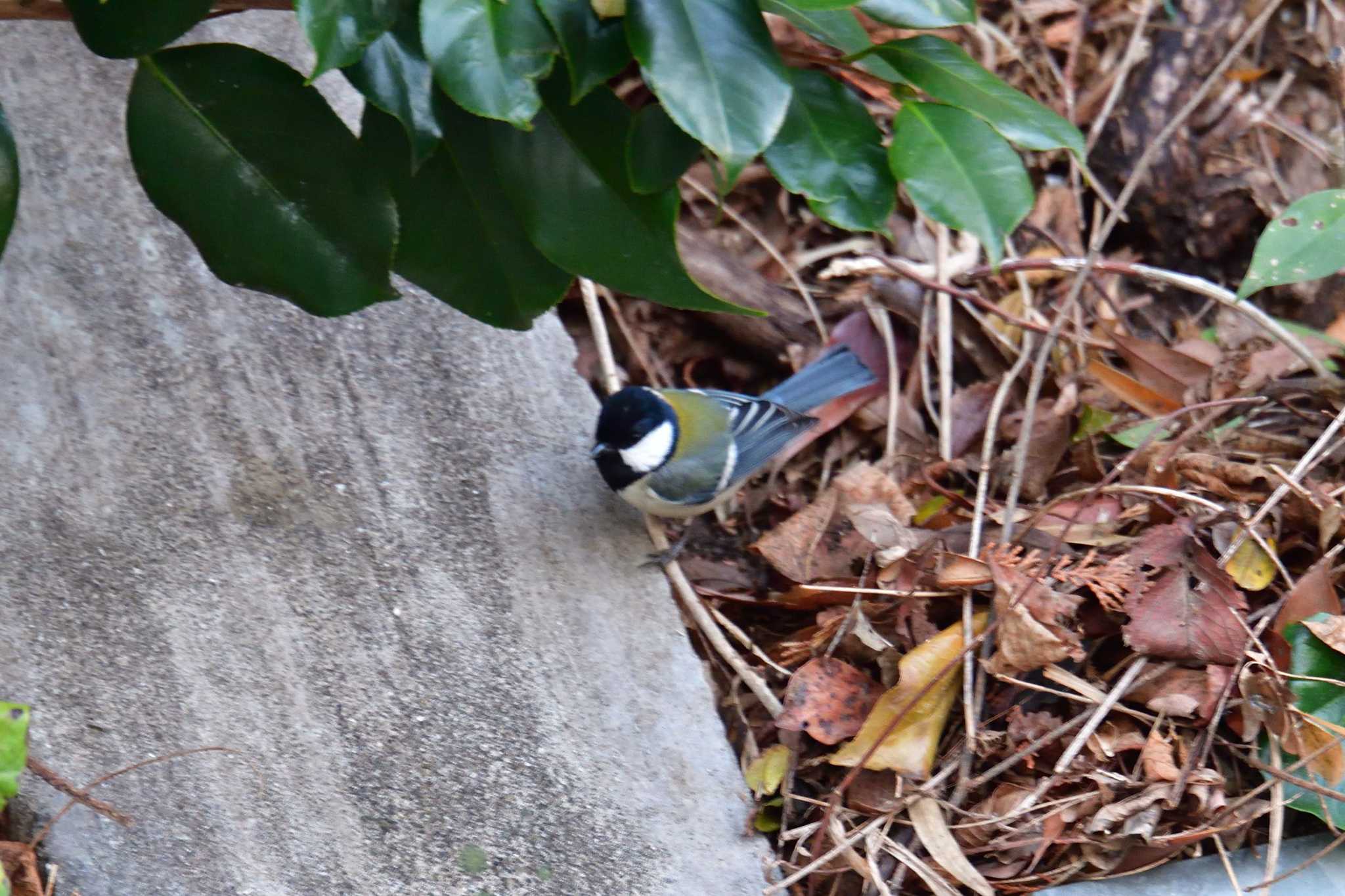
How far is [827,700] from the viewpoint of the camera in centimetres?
241

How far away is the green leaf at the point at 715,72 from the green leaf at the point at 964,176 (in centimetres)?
27

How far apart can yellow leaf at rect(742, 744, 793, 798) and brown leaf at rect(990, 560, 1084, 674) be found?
474 mm

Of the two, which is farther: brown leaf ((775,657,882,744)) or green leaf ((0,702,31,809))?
brown leaf ((775,657,882,744))

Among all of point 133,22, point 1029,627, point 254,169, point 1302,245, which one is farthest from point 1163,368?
point 133,22

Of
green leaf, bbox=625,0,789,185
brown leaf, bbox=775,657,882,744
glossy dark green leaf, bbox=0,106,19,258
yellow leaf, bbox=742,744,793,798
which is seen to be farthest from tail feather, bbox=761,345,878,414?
glossy dark green leaf, bbox=0,106,19,258

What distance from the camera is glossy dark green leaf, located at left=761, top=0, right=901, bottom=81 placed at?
6.08ft

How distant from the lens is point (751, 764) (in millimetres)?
2443

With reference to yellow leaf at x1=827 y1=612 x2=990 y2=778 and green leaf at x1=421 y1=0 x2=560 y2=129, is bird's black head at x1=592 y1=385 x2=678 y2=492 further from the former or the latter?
green leaf at x1=421 y1=0 x2=560 y2=129

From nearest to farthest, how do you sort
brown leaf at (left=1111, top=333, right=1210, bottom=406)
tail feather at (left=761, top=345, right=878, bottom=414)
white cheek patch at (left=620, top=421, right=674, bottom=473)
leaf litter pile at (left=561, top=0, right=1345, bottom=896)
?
leaf litter pile at (left=561, top=0, right=1345, bottom=896)
white cheek patch at (left=620, top=421, right=674, bottom=473)
brown leaf at (left=1111, top=333, right=1210, bottom=406)
tail feather at (left=761, top=345, right=878, bottom=414)

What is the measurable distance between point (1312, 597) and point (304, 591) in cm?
208

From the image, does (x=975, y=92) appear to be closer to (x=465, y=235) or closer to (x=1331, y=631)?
(x=465, y=235)

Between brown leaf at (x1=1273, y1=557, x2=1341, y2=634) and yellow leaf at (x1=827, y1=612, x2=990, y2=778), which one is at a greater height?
brown leaf at (x1=1273, y1=557, x2=1341, y2=634)

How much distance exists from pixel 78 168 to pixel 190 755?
1427 mm

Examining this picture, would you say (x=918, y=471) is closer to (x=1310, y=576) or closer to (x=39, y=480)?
(x=1310, y=576)
